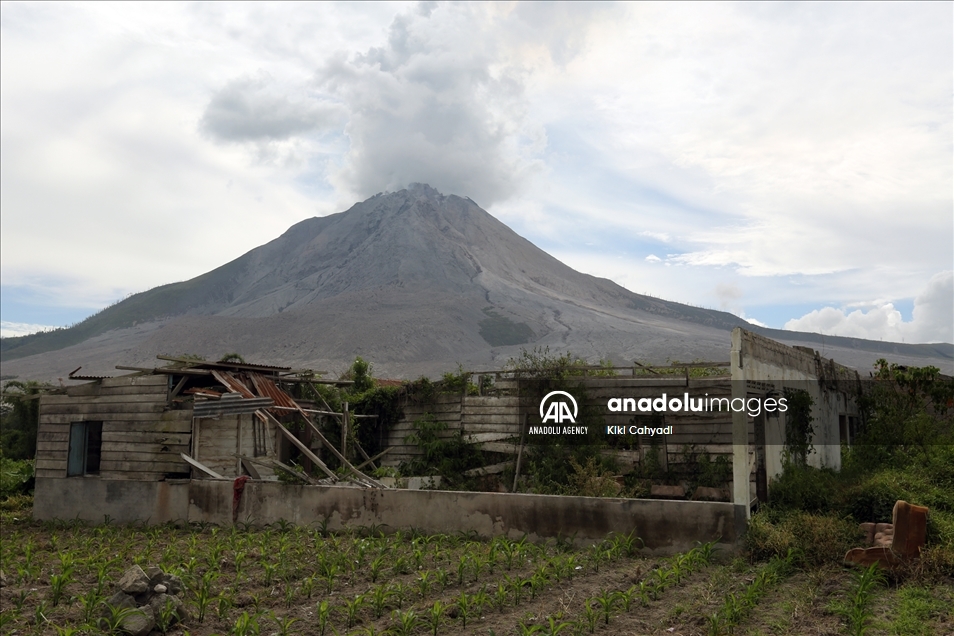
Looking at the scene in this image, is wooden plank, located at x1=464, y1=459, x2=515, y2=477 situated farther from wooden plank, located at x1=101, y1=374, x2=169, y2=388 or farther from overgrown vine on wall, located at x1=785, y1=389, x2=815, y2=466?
wooden plank, located at x1=101, y1=374, x2=169, y2=388

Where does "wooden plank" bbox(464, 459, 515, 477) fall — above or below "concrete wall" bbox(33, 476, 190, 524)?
above

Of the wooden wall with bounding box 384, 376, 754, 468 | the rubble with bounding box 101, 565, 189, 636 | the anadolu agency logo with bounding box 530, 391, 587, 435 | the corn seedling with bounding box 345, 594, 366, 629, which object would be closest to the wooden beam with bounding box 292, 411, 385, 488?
the wooden wall with bounding box 384, 376, 754, 468

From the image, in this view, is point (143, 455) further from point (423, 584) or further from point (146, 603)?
point (423, 584)

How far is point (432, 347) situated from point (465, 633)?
90.0 meters

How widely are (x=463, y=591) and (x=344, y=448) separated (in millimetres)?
8757

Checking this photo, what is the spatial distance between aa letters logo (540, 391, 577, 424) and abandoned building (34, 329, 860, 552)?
0.34 meters

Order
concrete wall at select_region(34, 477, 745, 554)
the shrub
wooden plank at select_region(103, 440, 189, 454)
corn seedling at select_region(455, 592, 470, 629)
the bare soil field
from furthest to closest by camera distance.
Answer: wooden plank at select_region(103, 440, 189, 454), concrete wall at select_region(34, 477, 745, 554), the shrub, corn seedling at select_region(455, 592, 470, 629), the bare soil field

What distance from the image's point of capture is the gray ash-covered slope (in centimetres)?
9388

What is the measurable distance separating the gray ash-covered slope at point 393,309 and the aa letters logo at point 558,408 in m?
64.6

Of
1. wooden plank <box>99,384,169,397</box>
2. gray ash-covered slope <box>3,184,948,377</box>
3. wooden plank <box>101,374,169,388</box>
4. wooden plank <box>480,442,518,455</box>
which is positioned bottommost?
wooden plank <box>480,442,518,455</box>

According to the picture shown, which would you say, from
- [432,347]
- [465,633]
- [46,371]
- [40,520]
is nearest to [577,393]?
[465,633]

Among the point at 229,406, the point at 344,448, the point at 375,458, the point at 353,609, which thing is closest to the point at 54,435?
the point at 229,406

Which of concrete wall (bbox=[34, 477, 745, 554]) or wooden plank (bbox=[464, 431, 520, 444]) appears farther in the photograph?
wooden plank (bbox=[464, 431, 520, 444])

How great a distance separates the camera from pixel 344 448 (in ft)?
53.2
